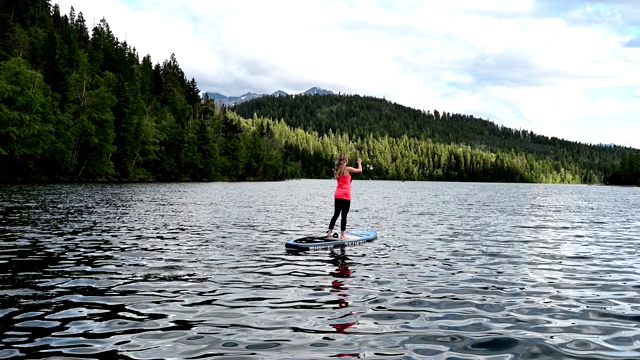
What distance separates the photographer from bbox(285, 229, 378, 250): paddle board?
2091 centimetres

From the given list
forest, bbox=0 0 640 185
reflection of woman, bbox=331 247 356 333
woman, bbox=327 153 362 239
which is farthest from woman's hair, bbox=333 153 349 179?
forest, bbox=0 0 640 185

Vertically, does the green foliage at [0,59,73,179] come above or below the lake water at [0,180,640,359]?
above

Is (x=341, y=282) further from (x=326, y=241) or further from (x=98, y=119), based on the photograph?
(x=98, y=119)

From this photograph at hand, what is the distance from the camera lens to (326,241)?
21875 millimetres

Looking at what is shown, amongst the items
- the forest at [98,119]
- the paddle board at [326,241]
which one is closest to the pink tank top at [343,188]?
the paddle board at [326,241]

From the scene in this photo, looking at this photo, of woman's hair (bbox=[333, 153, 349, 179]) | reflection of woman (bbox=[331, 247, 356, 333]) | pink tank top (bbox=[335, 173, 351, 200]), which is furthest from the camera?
pink tank top (bbox=[335, 173, 351, 200])

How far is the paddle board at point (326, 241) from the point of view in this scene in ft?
68.6

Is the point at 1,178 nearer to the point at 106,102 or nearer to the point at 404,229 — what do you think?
the point at 106,102

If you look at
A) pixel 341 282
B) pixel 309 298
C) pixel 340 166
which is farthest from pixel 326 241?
pixel 309 298

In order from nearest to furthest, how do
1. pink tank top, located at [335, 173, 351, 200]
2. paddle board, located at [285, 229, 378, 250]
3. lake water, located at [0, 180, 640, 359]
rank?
lake water, located at [0, 180, 640, 359] < paddle board, located at [285, 229, 378, 250] < pink tank top, located at [335, 173, 351, 200]

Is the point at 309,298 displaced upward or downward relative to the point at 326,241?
downward

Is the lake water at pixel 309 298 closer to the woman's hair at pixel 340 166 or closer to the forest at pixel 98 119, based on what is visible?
the woman's hair at pixel 340 166

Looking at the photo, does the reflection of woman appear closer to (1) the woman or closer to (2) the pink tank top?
(1) the woman

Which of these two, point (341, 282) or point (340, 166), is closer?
point (341, 282)
